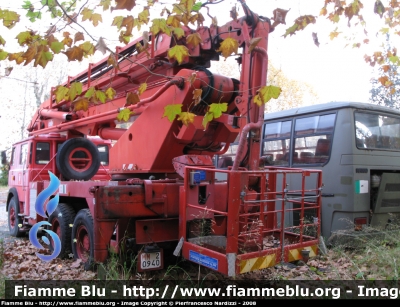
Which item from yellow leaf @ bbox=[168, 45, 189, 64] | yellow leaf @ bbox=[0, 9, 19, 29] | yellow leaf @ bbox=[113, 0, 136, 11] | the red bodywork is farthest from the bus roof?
yellow leaf @ bbox=[0, 9, 19, 29]

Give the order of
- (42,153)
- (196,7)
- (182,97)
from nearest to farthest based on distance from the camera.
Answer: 1. (196,7)
2. (182,97)
3. (42,153)

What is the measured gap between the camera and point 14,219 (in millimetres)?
9812

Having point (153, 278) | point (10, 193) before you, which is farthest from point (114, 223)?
point (10, 193)

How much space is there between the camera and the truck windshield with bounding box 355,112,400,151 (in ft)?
24.0

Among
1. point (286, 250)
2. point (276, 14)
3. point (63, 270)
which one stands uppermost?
point (276, 14)

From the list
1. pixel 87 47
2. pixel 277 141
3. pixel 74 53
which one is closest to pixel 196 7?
pixel 87 47

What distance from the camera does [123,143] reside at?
6.55 meters

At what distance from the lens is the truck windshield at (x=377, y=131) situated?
730 cm

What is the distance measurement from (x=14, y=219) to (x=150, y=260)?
605 centimetres

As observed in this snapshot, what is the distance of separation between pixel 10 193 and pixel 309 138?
7154mm

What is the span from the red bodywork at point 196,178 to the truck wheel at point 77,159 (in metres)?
1.11

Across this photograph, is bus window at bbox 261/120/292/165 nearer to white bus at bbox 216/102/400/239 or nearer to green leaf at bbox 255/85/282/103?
white bus at bbox 216/102/400/239

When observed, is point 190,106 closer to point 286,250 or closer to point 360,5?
point 286,250

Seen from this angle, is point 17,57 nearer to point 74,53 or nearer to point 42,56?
point 42,56
